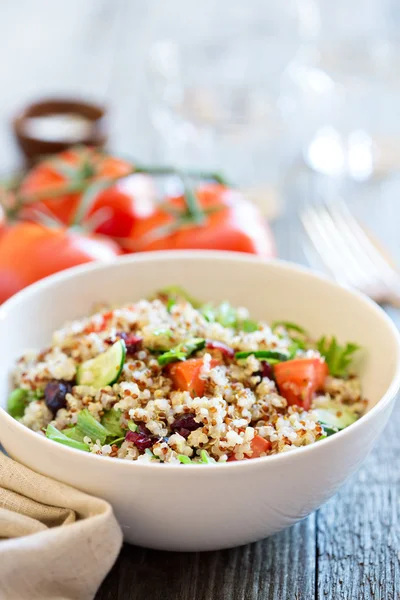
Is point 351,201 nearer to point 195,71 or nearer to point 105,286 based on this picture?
point 195,71

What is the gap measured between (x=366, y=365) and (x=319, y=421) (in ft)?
0.88

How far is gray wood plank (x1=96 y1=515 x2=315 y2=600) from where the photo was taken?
1.38 metres

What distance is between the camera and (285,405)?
151cm

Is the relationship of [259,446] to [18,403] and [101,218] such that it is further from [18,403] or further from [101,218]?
[101,218]

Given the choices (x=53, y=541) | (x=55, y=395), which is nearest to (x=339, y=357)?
(x=55, y=395)

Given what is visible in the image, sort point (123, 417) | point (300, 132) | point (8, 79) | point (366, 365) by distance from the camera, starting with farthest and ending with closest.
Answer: point (8, 79), point (300, 132), point (366, 365), point (123, 417)

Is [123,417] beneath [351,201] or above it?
above

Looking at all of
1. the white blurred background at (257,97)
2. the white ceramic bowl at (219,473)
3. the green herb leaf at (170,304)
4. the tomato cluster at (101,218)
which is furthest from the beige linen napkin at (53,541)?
the white blurred background at (257,97)

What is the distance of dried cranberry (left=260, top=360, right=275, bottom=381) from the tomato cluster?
0.83 m

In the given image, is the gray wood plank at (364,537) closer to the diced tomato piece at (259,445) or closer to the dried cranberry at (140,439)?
the diced tomato piece at (259,445)

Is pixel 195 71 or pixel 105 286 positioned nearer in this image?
pixel 105 286

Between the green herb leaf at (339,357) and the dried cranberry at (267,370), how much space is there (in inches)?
8.8

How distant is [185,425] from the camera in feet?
4.53

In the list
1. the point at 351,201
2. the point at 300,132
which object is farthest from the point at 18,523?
the point at 300,132
